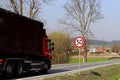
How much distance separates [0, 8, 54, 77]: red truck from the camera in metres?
20.2

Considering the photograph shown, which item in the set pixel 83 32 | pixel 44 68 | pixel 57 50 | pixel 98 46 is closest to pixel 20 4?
pixel 57 50

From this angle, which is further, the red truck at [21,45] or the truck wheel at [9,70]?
the truck wheel at [9,70]

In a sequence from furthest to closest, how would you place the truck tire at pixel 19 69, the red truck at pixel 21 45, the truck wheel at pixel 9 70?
1. the truck tire at pixel 19 69
2. the truck wheel at pixel 9 70
3. the red truck at pixel 21 45

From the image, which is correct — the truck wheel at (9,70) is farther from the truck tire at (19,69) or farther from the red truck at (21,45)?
the truck tire at (19,69)

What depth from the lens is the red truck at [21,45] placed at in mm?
20219

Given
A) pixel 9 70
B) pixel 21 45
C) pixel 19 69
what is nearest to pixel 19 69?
pixel 19 69

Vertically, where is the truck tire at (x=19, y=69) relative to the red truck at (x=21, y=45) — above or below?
below

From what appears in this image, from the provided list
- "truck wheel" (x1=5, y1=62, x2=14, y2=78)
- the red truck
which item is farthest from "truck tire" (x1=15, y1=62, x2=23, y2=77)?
"truck wheel" (x1=5, y1=62, x2=14, y2=78)

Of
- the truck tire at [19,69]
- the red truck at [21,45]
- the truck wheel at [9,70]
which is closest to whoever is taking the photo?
the red truck at [21,45]

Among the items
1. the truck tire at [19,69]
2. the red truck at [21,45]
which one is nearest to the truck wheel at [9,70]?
the red truck at [21,45]

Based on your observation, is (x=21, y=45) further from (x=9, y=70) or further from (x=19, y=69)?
(x=9, y=70)

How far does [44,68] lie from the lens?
2614 cm

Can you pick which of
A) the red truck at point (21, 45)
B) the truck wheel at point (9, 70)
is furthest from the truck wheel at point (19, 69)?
the truck wheel at point (9, 70)

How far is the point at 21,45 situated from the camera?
2225 cm
